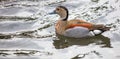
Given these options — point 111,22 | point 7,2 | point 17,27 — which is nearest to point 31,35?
point 17,27

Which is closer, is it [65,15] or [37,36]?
[37,36]

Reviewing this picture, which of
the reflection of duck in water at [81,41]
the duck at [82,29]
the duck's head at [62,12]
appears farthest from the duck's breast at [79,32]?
the duck's head at [62,12]

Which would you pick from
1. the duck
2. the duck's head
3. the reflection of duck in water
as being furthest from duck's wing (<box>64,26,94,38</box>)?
the duck's head

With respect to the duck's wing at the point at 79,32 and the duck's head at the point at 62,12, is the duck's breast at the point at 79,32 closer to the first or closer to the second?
the duck's wing at the point at 79,32

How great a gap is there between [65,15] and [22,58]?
3148 mm

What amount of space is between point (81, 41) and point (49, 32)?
4.30 feet

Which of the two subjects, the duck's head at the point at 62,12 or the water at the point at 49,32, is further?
the duck's head at the point at 62,12

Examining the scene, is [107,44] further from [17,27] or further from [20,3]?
[20,3]

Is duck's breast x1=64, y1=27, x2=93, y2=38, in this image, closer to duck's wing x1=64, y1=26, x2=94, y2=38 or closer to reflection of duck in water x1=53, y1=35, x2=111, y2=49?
duck's wing x1=64, y1=26, x2=94, y2=38

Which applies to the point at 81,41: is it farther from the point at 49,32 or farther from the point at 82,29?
the point at 49,32

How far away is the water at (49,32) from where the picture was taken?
10.4 meters

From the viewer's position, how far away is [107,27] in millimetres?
11867

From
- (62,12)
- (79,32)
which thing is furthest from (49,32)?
(79,32)

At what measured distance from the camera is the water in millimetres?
→ 10406
